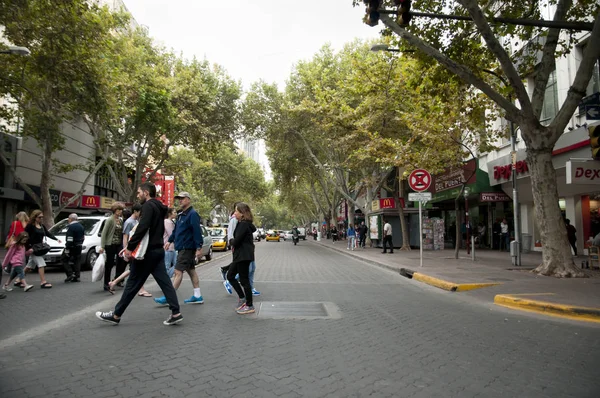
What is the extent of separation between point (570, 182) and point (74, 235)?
1315 cm

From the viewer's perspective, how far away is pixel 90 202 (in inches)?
1217

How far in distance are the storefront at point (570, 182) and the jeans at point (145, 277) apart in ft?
36.5

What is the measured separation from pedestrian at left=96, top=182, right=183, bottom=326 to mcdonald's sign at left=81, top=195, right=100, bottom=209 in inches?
1110

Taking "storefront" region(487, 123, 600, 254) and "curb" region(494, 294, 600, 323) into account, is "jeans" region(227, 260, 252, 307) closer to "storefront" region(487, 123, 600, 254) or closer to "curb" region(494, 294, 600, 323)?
"curb" region(494, 294, 600, 323)

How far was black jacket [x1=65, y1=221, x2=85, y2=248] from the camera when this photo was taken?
9.93 metres

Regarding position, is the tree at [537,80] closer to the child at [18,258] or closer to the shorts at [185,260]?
the shorts at [185,260]

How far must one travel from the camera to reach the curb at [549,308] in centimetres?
650

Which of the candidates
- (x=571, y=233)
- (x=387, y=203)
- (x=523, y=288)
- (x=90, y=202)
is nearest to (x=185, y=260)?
(x=523, y=288)

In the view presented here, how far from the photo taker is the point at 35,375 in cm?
372

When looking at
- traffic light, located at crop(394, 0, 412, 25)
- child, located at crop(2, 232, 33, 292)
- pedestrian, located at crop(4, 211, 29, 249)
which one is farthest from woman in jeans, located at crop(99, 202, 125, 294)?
traffic light, located at crop(394, 0, 412, 25)

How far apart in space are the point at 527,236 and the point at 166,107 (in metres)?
19.0

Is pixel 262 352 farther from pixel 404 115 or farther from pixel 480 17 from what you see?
pixel 404 115

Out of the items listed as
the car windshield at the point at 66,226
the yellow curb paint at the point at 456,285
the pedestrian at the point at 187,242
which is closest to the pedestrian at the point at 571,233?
the yellow curb paint at the point at 456,285

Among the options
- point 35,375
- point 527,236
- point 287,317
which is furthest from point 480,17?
point 527,236
